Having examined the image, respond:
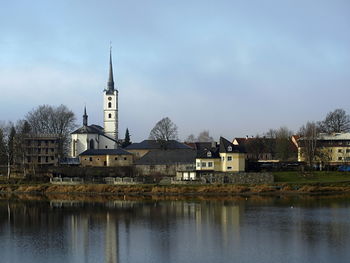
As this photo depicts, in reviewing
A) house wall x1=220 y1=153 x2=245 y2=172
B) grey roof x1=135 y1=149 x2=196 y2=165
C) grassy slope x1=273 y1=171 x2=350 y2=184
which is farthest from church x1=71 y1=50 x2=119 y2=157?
grassy slope x1=273 y1=171 x2=350 y2=184

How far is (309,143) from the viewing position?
74.8m

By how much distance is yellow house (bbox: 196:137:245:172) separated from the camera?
6588 cm

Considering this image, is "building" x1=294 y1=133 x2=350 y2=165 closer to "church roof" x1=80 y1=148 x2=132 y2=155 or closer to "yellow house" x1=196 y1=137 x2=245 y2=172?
"yellow house" x1=196 y1=137 x2=245 y2=172

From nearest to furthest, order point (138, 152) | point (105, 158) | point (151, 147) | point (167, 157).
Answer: point (167, 157) → point (105, 158) → point (138, 152) → point (151, 147)

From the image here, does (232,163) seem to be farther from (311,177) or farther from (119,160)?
(119,160)

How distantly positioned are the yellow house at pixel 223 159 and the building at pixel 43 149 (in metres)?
27.4

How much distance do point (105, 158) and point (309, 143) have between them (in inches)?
1215

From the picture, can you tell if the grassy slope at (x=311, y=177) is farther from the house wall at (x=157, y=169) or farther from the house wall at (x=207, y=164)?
the house wall at (x=157, y=169)

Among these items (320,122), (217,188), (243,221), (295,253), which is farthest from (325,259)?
(320,122)

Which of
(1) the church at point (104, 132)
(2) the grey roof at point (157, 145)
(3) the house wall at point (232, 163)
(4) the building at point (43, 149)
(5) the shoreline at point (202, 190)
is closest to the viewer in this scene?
(5) the shoreline at point (202, 190)

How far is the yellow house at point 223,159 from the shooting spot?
216 feet

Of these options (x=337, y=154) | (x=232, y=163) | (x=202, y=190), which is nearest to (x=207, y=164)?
(x=232, y=163)

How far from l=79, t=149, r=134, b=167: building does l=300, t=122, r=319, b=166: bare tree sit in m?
26.1

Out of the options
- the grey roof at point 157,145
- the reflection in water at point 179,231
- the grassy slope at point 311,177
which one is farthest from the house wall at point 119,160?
the reflection in water at point 179,231
